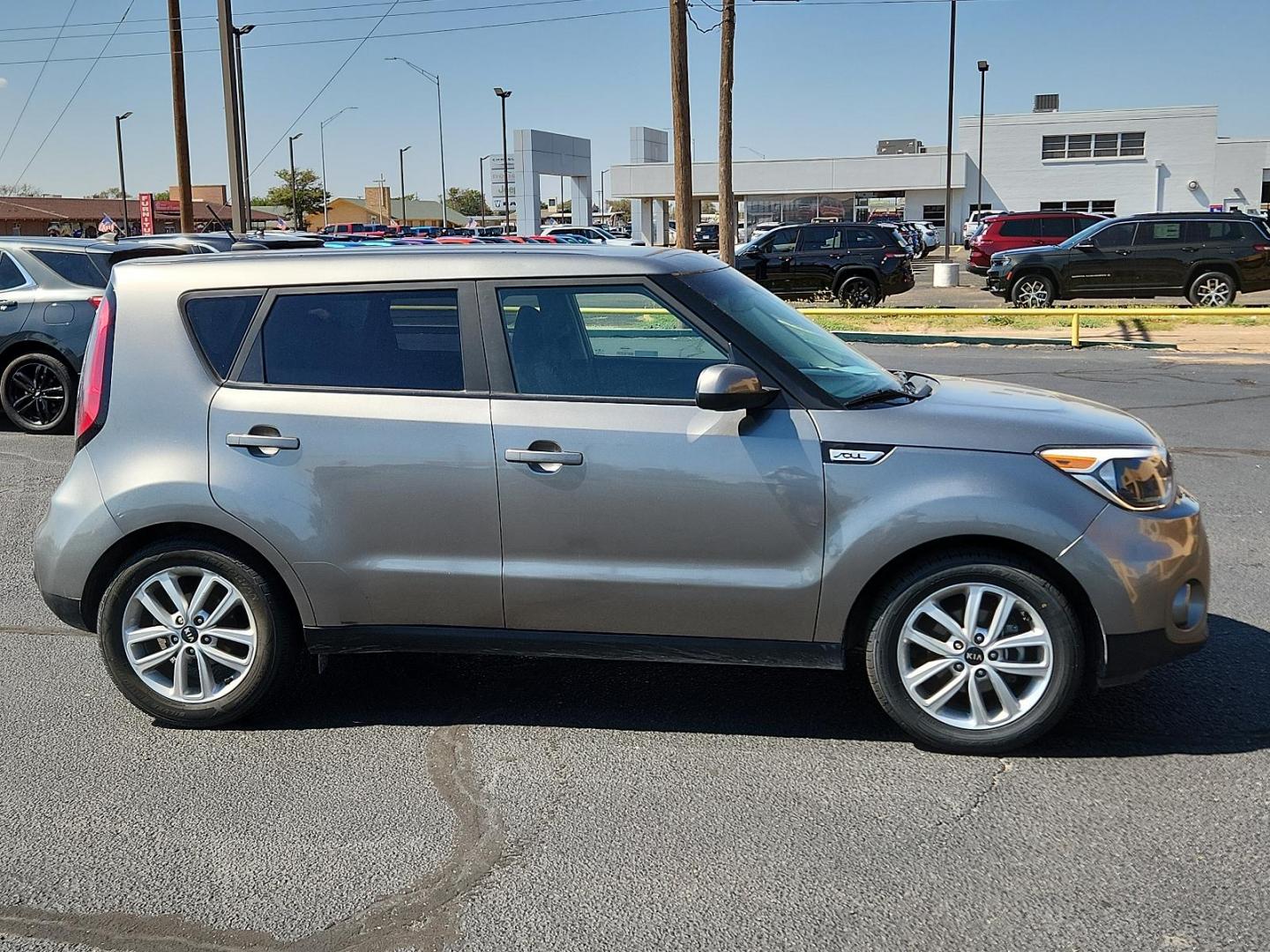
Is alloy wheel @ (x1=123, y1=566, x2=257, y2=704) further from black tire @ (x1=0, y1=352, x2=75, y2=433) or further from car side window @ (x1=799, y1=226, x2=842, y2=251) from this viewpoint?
car side window @ (x1=799, y1=226, x2=842, y2=251)

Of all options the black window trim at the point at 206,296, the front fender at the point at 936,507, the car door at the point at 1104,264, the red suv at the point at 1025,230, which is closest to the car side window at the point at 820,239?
the car door at the point at 1104,264

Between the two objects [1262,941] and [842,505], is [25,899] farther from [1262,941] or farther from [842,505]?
[1262,941]

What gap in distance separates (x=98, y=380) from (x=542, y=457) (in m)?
1.75

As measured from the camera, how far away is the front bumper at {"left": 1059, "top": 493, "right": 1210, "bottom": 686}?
414 centimetres

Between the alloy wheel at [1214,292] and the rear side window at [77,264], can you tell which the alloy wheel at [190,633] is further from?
the alloy wheel at [1214,292]

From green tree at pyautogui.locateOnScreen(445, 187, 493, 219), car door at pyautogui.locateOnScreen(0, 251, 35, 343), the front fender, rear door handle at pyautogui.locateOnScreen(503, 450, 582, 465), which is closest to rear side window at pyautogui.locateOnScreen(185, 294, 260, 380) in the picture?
rear door handle at pyautogui.locateOnScreen(503, 450, 582, 465)

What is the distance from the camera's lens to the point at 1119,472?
14.0ft

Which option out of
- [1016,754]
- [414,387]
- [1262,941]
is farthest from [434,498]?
[1262,941]

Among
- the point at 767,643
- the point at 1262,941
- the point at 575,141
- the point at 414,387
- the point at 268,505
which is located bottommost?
the point at 1262,941

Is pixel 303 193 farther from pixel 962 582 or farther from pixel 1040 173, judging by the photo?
pixel 962 582

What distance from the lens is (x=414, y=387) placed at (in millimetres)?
4590

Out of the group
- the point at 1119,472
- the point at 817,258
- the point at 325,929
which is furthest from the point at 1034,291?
the point at 325,929

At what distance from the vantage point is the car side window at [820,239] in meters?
25.7

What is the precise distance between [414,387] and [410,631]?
34.9 inches
